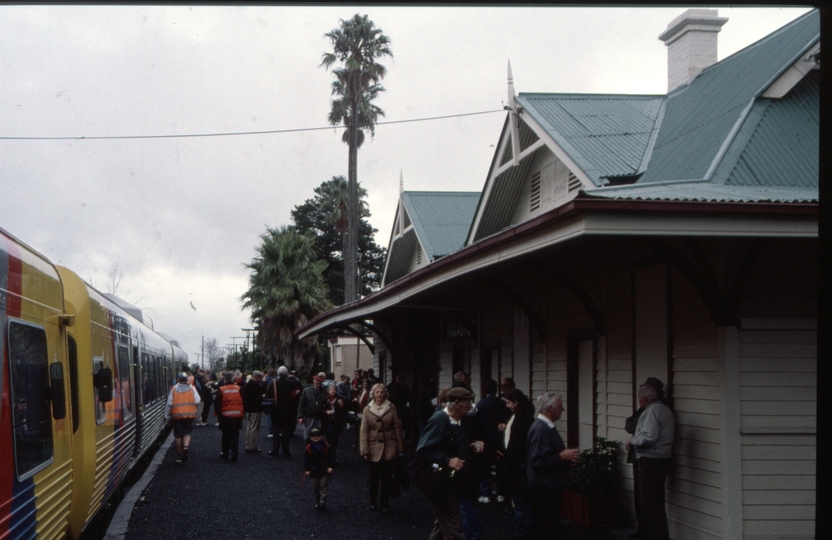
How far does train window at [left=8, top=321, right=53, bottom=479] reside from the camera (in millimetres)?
5438

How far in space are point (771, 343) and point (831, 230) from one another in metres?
6.41

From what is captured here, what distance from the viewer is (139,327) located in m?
17.0

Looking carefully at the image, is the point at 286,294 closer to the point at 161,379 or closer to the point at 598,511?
the point at 161,379

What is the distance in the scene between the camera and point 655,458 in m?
9.10

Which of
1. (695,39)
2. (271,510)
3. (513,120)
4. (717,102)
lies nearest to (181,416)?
(271,510)

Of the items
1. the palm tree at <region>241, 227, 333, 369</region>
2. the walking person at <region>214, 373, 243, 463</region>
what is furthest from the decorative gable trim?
the palm tree at <region>241, 227, 333, 369</region>

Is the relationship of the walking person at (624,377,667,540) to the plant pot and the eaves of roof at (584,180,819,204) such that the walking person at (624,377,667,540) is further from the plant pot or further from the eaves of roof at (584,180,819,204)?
the eaves of roof at (584,180,819,204)

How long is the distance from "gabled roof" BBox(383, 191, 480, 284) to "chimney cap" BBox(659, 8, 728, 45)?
9561 millimetres

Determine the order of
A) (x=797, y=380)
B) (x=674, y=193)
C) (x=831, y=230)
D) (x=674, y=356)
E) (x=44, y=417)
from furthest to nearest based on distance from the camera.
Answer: (x=674, y=356), (x=797, y=380), (x=674, y=193), (x=44, y=417), (x=831, y=230)

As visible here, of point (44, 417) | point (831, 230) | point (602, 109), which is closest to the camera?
point (831, 230)

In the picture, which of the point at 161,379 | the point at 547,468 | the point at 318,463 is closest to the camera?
the point at 547,468

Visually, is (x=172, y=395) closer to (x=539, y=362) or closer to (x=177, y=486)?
(x=177, y=486)

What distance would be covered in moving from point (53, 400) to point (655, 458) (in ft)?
18.1

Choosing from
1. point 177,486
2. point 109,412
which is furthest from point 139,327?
point 109,412
